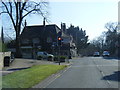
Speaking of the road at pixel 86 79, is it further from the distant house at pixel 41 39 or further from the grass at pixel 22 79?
the distant house at pixel 41 39

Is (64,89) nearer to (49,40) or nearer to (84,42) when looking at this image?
(49,40)

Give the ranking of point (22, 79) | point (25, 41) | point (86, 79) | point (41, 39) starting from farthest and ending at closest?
point (25, 41) → point (41, 39) → point (86, 79) → point (22, 79)

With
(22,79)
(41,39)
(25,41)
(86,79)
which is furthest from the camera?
(25,41)

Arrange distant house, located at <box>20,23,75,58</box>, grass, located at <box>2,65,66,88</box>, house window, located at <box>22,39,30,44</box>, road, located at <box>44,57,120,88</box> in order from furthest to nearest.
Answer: house window, located at <box>22,39,30,44</box>, distant house, located at <box>20,23,75,58</box>, road, located at <box>44,57,120,88</box>, grass, located at <box>2,65,66,88</box>

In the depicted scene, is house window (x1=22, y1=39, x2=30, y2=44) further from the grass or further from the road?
the grass

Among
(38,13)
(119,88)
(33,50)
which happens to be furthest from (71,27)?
(119,88)

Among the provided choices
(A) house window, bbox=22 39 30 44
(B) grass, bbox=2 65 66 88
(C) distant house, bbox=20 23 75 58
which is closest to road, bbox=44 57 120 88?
(B) grass, bbox=2 65 66 88

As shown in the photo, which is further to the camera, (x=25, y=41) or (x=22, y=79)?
(x=25, y=41)

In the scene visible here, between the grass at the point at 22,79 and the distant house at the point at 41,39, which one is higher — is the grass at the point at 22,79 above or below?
below

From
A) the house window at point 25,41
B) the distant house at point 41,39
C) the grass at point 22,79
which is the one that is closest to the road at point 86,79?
the grass at point 22,79

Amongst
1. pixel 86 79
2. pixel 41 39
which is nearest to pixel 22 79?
pixel 86 79

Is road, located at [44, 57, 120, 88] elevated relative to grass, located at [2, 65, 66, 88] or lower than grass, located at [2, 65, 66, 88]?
lower

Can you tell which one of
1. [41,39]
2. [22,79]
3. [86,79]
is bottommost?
[86,79]

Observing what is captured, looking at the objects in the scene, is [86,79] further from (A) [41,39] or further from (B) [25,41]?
(B) [25,41]
